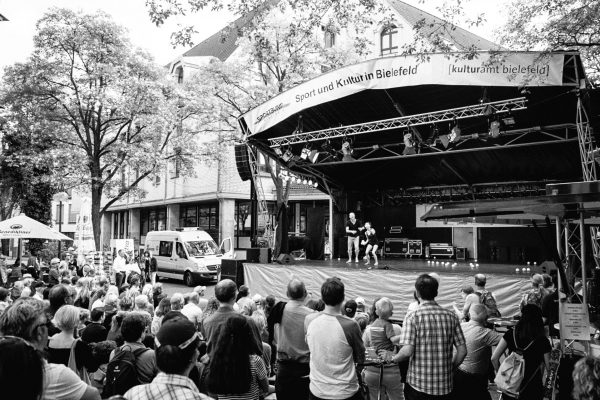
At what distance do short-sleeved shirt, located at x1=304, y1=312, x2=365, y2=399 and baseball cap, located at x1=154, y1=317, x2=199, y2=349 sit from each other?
128 centimetres

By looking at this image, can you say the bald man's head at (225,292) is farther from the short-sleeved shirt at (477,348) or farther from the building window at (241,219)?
the building window at (241,219)

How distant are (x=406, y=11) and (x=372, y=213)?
13885mm

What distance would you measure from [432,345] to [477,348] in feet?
4.28

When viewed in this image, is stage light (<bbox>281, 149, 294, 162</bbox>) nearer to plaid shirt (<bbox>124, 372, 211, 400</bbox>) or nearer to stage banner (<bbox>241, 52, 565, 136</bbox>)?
stage banner (<bbox>241, 52, 565, 136</bbox>)

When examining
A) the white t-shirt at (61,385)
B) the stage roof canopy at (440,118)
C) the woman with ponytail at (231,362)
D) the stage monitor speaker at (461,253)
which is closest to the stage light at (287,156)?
the stage roof canopy at (440,118)

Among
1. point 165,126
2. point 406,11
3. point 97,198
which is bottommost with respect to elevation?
point 97,198

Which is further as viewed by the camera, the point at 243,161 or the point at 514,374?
the point at 243,161

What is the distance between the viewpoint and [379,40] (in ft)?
87.2

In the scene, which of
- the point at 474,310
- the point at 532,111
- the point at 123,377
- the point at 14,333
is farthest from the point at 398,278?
the point at 14,333

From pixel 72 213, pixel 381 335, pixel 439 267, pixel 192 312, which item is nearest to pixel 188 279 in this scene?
pixel 439 267

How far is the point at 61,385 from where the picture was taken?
8.99 feet

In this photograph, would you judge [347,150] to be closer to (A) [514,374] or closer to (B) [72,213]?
(A) [514,374]

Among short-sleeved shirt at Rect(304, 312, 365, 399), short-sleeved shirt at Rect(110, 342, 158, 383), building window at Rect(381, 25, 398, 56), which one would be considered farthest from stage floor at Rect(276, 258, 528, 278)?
building window at Rect(381, 25, 398, 56)

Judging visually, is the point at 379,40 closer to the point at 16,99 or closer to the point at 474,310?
the point at 16,99
